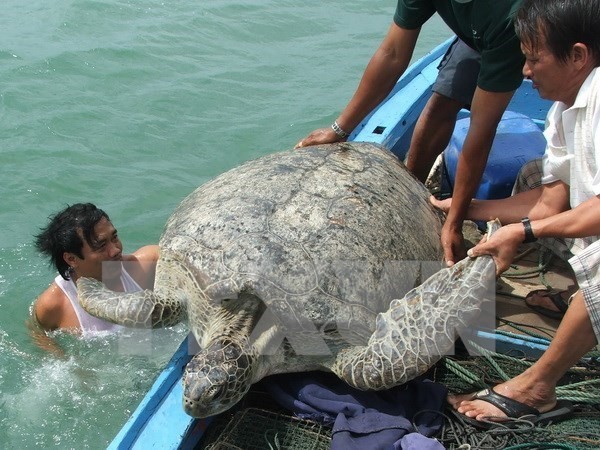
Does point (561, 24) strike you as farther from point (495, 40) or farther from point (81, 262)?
point (81, 262)

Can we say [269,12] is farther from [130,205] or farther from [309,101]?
[130,205]

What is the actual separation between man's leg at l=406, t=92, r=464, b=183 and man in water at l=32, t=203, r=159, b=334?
1.62m

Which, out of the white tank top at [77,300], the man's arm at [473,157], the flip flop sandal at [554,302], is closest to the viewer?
the man's arm at [473,157]

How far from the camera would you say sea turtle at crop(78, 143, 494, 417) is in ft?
8.04

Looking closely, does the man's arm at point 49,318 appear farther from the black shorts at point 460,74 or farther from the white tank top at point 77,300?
the black shorts at point 460,74

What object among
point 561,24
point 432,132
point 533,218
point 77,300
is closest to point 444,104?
point 432,132

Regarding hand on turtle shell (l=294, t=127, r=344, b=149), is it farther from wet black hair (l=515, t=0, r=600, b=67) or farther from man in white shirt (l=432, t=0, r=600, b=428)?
wet black hair (l=515, t=0, r=600, b=67)

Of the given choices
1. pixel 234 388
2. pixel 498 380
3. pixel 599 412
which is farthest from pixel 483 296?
pixel 234 388

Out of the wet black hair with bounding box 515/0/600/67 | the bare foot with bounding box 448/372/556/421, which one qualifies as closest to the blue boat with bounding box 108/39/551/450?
the bare foot with bounding box 448/372/556/421

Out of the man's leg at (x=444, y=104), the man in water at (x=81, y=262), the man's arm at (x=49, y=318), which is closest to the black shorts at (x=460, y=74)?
the man's leg at (x=444, y=104)

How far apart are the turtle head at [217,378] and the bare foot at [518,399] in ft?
2.70

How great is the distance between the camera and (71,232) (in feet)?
10.6

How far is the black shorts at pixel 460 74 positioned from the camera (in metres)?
3.56

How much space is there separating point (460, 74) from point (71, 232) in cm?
219
